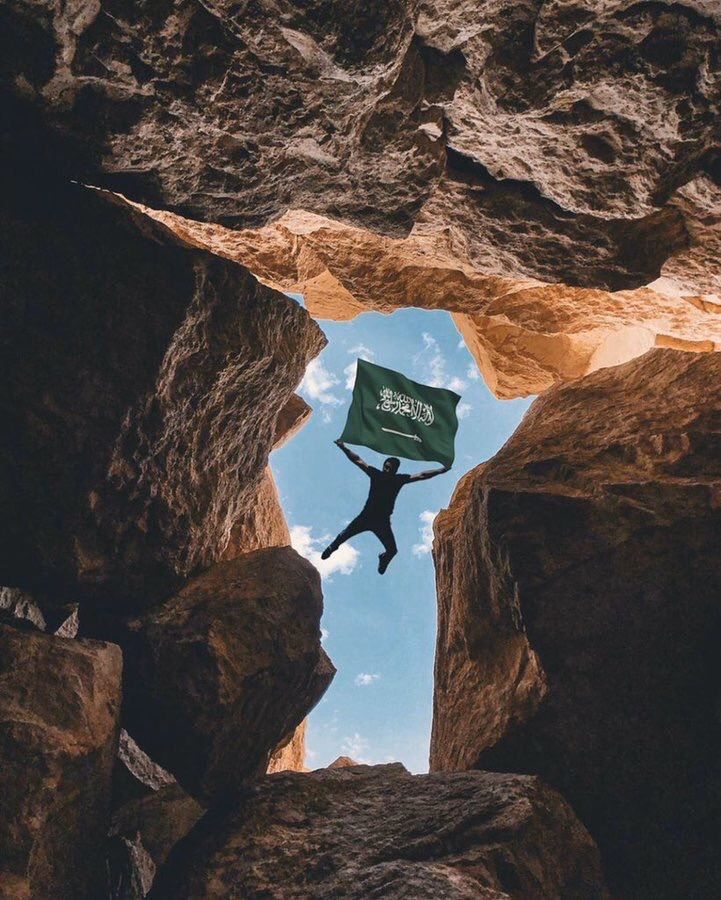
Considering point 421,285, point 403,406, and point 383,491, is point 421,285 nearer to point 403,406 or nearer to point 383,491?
point 403,406

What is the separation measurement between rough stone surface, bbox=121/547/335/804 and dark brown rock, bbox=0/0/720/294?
481 cm

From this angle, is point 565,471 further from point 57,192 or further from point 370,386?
point 57,192

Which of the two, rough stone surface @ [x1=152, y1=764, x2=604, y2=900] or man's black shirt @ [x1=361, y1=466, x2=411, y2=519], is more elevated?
man's black shirt @ [x1=361, y1=466, x2=411, y2=519]

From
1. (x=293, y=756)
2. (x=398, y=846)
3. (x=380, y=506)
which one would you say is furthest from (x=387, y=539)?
(x=293, y=756)

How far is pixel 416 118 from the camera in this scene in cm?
701

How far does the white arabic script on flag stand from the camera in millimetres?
9570

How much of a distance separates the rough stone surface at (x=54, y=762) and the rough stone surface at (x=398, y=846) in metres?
1.10

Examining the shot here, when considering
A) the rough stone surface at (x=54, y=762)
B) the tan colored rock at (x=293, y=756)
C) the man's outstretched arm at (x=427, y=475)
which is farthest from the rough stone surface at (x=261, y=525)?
the rough stone surface at (x=54, y=762)

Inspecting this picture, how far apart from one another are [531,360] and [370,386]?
7833mm

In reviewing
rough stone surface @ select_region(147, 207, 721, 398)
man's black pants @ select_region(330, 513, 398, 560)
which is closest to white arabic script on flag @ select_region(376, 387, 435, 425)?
man's black pants @ select_region(330, 513, 398, 560)

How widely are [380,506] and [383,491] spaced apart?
Answer: 254 millimetres

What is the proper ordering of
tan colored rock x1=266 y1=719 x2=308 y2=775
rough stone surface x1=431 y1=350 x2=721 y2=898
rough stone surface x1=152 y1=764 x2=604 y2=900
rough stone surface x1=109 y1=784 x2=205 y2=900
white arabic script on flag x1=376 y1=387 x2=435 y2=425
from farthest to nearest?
tan colored rock x1=266 y1=719 x2=308 y2=775
white arabic script on flag x1=376 y1=387 x2=435 y2=425
rough stone surface x1=109 y1=784 x2=205 y2=900
rough stone surface x1=431 y1=350 x2=721 y2=898
rough stone surface x1=152 y1=764 x2=604 y2=900

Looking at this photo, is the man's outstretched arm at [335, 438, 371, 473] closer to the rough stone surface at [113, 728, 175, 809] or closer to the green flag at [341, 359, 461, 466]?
the green flag at [341, 359, 461, 466]

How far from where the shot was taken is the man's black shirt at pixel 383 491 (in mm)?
10633
